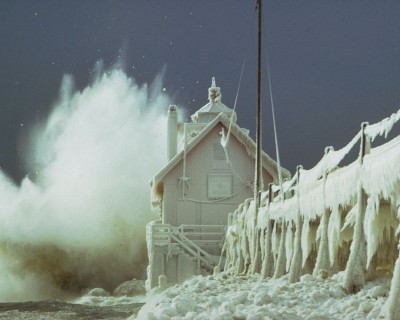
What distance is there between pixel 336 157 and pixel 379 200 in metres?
2.31

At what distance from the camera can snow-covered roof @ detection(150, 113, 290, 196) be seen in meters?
28.2

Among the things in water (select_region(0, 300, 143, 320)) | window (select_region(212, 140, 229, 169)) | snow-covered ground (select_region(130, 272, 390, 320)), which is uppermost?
window (select_region(212, 140, 229, 169))

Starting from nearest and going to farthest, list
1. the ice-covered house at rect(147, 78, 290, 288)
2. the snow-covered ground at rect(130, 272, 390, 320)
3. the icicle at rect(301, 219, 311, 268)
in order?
1. the snow-covered ground at rect(130, 272, 390, 320)
2. the icicle at rect(301, 219, 311, 268)
3. the ice-covered house at rect(147, 78, 290, 288)

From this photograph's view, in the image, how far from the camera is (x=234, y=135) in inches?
1142

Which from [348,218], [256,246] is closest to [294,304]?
[348,218]

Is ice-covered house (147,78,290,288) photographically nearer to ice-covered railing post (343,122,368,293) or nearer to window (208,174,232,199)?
window (208,174,232,199)

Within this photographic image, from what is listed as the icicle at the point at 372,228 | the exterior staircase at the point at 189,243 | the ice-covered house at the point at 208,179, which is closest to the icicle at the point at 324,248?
the icicle at the point at 372,228

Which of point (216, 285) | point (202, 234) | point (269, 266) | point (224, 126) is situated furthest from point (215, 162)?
point (216, 285)

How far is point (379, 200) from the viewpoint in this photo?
8.67 meters

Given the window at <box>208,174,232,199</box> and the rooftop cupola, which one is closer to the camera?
the window at <box>208,174,232,199</box>

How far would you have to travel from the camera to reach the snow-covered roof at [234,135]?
28188 millimetres

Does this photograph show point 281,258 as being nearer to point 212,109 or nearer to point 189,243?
point 189,243

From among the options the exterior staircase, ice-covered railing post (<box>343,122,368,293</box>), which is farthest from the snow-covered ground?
the exterior staircase

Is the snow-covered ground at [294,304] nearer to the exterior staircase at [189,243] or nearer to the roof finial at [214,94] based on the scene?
the exterior staircase at [189,243]
